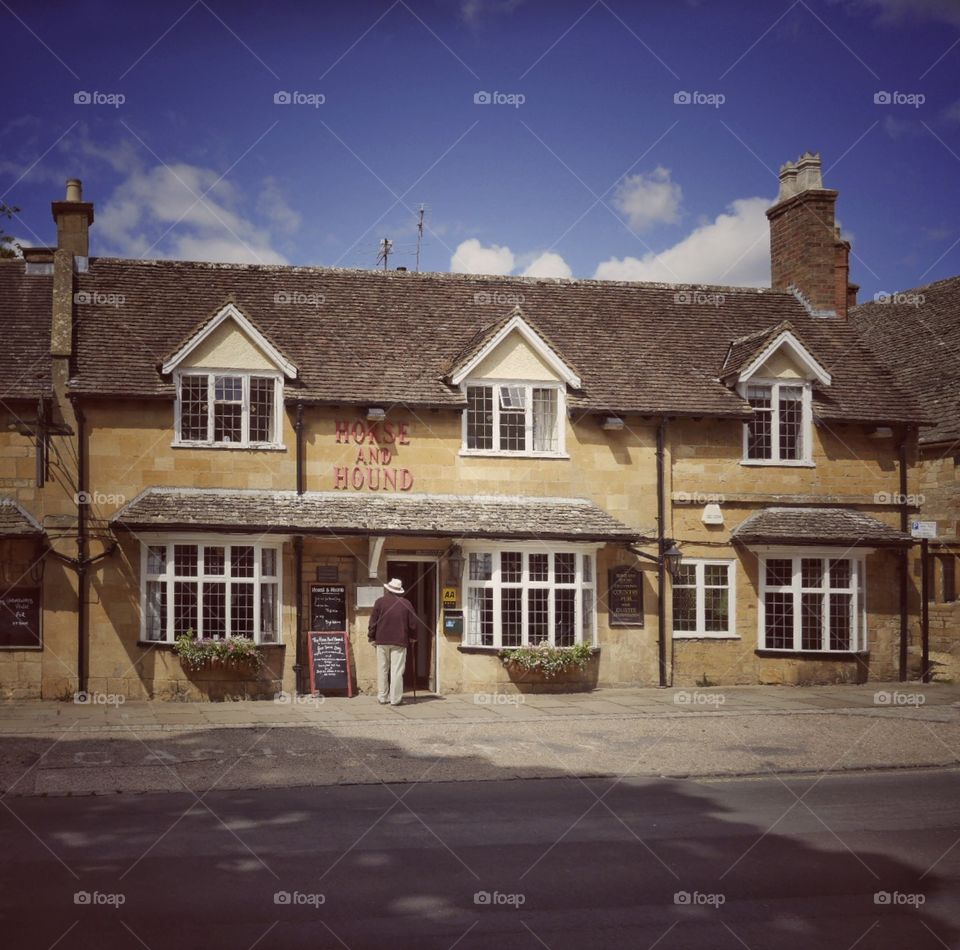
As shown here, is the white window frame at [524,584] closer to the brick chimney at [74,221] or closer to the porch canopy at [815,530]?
the porch canopy at [815,530]

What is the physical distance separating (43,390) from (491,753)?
1096 centimetres

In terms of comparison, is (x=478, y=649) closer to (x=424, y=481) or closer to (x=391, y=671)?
(x=391, y=671)

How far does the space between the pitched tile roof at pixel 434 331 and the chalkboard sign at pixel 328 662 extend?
435cm

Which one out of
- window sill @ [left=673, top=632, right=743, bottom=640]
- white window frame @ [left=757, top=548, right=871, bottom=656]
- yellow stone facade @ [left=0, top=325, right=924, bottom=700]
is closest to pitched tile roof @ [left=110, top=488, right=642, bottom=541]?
yellow stone facade @ [left=0, top=325, right=924, bottom=700]

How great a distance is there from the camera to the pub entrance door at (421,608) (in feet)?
68.2

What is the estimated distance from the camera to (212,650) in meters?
19.0

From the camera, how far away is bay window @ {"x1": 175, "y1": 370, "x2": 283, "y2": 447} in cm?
2019

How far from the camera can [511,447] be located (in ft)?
70.8

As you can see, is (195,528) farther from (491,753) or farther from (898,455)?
(898,455)

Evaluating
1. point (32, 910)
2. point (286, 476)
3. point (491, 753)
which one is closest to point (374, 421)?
point (286, 476)

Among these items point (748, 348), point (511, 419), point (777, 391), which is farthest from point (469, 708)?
point (748, 348)

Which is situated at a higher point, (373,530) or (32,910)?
(373,530)

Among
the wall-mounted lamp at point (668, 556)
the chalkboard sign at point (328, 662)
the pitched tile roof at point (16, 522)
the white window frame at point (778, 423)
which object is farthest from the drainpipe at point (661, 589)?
the pitched tile roof at point (16, 522)

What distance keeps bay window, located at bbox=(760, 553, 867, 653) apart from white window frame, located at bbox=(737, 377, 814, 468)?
198cm
